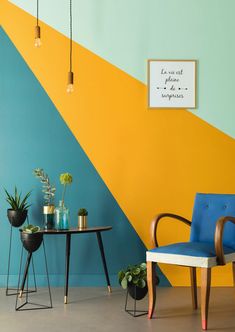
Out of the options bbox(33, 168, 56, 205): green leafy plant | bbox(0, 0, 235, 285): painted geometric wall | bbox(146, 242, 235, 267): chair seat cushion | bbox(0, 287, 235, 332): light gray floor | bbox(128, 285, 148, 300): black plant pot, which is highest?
bbox(0, 0, 235, 285): painted geometric wall

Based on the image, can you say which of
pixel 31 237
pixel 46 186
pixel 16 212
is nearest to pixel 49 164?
pixel 46 186

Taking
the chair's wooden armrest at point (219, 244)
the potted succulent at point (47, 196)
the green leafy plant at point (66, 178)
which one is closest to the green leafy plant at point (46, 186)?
the potted succulent at point (47, 196)

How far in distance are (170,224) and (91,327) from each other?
139 cm

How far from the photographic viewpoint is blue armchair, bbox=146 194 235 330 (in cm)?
334

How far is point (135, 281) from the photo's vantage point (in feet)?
12.2

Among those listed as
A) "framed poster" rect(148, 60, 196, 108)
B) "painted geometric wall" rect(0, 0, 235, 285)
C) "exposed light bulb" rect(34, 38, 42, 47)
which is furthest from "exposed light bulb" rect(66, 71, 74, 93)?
"framed poster" rect(148, 60, 196, 108)

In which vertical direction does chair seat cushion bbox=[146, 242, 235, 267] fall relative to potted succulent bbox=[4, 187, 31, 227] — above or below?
below

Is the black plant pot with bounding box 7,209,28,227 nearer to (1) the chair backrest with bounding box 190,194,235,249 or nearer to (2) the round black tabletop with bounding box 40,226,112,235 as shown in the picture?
(2) the round black tabletop with bounding box 40,226,112,235

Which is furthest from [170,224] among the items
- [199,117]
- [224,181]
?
[199,117]

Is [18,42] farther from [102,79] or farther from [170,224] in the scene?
[170,224]

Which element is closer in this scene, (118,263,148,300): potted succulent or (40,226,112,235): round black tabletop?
(118,263,148,300): potted succulent

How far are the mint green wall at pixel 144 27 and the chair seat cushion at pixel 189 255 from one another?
4.29 ft

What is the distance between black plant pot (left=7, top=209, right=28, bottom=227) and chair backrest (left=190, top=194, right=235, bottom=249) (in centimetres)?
125

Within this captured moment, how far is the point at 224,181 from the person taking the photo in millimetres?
4504
